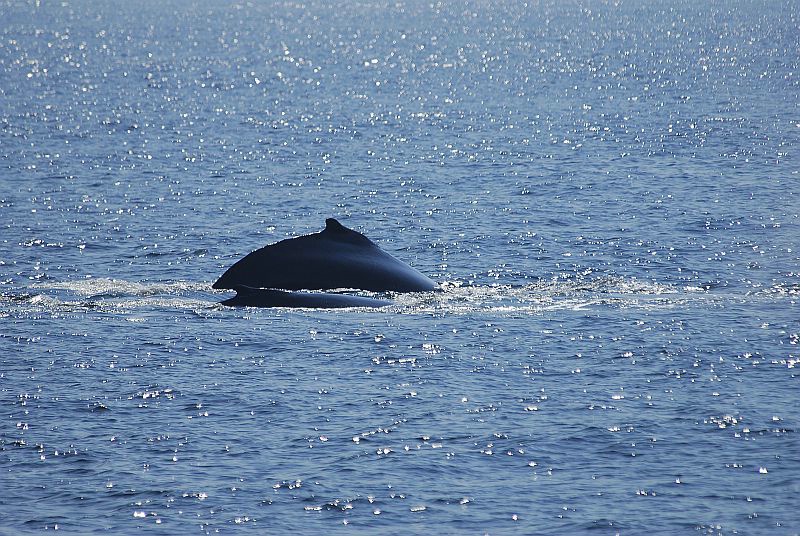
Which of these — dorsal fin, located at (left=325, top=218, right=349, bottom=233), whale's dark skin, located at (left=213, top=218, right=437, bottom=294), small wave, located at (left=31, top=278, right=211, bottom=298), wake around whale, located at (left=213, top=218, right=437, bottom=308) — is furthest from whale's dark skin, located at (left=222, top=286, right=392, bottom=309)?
small wave, located at (left=31, top=278, right=211, bottom=298)

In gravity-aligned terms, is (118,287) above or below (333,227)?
below

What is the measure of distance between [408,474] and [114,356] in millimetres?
9396

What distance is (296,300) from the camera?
35.0 meters

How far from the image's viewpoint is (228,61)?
172000 millimetres

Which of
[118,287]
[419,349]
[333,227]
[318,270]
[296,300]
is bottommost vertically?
[419,349]

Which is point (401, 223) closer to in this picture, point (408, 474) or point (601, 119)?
point (408, 474)

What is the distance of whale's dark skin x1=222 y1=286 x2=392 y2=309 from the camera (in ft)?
114

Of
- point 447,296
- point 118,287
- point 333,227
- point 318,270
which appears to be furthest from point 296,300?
point 118,287

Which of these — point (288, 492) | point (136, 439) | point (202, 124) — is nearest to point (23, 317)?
point (136, 439)

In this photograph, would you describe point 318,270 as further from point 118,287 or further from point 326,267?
point 118,287

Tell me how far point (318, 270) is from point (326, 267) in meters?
0.20

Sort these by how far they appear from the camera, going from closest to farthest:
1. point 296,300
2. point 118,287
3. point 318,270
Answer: point 296,300 < point 318,270 < point 118,287

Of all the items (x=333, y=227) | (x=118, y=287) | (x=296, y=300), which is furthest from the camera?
(x=118, y=287)

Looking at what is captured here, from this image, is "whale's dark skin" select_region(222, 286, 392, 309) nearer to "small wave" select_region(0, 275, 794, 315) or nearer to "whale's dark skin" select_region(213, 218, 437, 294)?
"whale's dark skin" select_region(213, 218, 437, 294)
